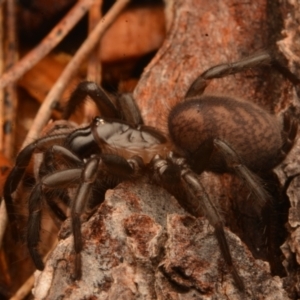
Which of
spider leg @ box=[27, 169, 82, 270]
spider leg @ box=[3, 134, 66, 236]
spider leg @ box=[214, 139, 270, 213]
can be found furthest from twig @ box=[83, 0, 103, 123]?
spider leg @ box=[214, 139, 270, 213]

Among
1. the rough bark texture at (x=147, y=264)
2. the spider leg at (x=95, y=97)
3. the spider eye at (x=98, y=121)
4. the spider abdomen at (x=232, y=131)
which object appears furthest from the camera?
the spider leg at (x=95, y=97)

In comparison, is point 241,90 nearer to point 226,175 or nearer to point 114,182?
point 226,175

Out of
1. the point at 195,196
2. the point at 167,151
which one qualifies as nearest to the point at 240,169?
the point at 195,196

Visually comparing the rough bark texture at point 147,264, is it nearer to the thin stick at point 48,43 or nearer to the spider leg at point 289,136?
the spider leg at point 289,136

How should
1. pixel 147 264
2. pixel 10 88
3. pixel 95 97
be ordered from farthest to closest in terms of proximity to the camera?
pixel 10 88 → pixel 95 97 → pixel 147 264

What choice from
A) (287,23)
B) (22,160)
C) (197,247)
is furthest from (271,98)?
(22,160)

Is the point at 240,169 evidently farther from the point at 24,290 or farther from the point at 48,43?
the point at 48,43

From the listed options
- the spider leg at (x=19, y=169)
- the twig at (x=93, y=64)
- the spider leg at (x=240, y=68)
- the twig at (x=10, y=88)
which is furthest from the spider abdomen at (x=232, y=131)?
the twig at (x=10, y=88)

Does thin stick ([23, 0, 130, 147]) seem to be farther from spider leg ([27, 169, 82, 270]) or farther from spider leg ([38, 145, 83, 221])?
spider leg ([27, 169, 82, 270])
